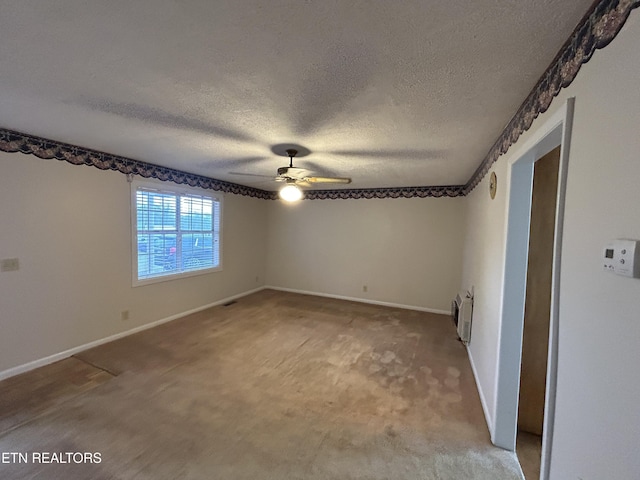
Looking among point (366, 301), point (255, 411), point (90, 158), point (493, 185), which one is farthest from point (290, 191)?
point (366, 301)

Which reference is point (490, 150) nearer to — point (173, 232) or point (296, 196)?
point (296, 196)

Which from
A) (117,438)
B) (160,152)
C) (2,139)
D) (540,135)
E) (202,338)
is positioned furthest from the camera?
(202,338)

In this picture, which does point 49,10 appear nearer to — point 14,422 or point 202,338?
point 14,422

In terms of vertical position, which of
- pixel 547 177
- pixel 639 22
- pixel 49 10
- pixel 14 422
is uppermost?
pixel 49 10

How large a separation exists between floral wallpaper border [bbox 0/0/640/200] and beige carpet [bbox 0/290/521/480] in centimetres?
206

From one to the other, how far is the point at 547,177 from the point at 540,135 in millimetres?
754

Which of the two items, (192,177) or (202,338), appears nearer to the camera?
(202,338)

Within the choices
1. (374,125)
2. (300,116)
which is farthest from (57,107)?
(374,125)

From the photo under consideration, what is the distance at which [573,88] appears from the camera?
41.4 inches

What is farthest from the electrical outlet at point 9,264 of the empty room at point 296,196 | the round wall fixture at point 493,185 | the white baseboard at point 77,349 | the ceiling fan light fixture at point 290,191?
the round wall fixture at point 493,185

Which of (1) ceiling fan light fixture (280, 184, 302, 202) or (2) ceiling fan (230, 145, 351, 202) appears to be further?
(1) ceiling fan light fixture (280, 184, 302, 202)

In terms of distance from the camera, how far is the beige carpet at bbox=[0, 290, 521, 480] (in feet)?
5.49

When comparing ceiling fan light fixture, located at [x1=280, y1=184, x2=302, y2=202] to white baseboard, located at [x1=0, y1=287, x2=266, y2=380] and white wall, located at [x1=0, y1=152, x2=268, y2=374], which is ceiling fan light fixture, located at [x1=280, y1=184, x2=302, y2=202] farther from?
white baseboard, located at [x1=0, y1=287, x2=266, y2=380]

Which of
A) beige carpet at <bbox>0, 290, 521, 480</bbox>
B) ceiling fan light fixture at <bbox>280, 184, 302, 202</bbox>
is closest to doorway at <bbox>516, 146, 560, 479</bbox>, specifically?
beige carpet at <bbox>0, 290, 521, 480</bbox>
